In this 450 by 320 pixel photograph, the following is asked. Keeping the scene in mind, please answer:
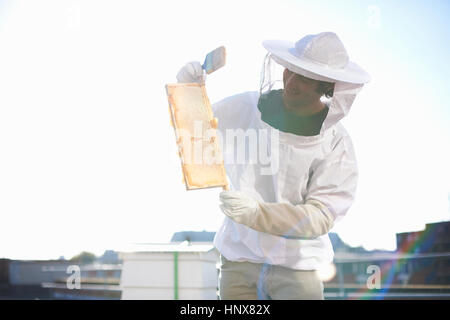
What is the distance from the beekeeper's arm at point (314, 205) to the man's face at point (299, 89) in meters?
0.27

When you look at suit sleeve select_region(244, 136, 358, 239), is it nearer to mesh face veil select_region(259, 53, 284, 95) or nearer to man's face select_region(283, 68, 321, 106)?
man's face select_region(283, 68, 321, 106)

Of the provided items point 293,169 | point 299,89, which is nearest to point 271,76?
point 299,89

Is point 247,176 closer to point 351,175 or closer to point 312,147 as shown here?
point 312,147

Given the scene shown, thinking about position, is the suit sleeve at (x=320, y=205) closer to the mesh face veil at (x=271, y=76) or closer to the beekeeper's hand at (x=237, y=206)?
the beekeeper's hand at (x=237, y=206)

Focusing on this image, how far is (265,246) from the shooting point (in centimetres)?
189

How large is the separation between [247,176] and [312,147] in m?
0.30

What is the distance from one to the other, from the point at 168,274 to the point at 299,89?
183 centimetres

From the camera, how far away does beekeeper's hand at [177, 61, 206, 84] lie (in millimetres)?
1965

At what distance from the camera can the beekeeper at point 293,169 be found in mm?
1864

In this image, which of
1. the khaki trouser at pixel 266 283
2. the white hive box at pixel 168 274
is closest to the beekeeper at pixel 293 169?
the khaki trouser at pixel 266 283

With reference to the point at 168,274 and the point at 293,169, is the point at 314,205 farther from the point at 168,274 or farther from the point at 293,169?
the point at 168,274

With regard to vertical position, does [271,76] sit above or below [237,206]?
above

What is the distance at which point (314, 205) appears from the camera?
1.92m
